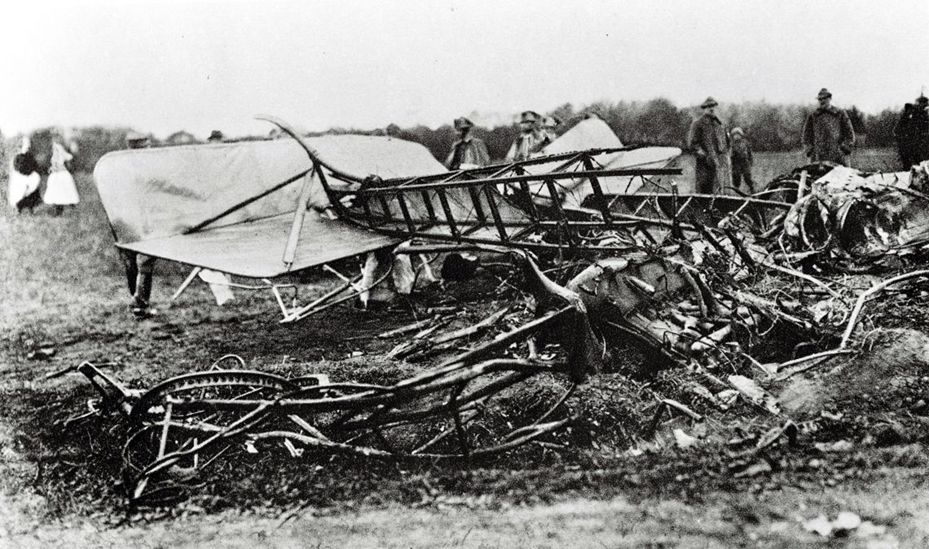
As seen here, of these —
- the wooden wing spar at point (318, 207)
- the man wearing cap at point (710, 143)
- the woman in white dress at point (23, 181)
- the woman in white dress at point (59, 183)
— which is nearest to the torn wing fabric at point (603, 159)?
the wooden wing spar at point (318, 207)

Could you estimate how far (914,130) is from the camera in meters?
10.0

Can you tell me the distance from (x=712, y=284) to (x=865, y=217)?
7.80ft

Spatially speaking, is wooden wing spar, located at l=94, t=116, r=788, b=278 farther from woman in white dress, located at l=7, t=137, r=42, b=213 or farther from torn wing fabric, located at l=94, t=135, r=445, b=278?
woman in white dress, located at l=7, t=137, r=42, b=213

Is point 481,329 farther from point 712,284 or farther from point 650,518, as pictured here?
point 650,518

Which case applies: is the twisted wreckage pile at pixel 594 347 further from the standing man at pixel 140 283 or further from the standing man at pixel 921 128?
the standing man at pixel 921 128

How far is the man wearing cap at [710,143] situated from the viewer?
11016 millimetres

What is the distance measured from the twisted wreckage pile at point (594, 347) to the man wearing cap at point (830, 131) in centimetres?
422

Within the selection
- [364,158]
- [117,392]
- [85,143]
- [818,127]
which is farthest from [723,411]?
[85,143]

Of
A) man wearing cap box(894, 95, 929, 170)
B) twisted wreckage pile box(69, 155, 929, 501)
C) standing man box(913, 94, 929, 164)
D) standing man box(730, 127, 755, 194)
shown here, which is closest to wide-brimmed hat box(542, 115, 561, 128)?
standing man box(730, 127, 755, 194)

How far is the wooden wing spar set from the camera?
5.30 meters

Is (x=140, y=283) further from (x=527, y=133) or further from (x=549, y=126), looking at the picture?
(x=549, y=126)

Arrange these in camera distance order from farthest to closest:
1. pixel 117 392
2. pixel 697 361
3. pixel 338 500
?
pixel 697 361, pixel 117 392, pixel 338 500

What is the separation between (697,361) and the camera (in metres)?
4.51

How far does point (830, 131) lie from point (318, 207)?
8.75 m
